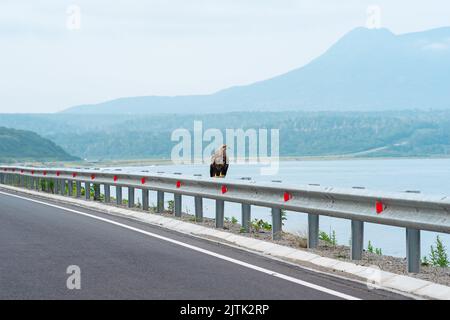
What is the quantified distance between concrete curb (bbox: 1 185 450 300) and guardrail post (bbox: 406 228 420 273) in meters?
0.29

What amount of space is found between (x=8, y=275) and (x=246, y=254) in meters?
3.70

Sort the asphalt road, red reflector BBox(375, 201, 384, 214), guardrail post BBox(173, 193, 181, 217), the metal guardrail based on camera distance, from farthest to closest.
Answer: guardrail post BBox(173, 193, 181, 217) < red reflector BBox(375, 201, 384, 214) < the metal guardrail < the asphalt road

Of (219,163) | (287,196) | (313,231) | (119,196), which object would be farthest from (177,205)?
(313,231)

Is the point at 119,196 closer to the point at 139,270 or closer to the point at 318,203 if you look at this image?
the point at 318,203

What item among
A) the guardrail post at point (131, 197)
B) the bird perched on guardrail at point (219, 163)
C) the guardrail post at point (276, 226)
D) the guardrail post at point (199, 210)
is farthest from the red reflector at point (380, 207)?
the guardrail post at point (131, 197)

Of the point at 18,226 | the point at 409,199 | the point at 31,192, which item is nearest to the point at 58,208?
the point at 18,226

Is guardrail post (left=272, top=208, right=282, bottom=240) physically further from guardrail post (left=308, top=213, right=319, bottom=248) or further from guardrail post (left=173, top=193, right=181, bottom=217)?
guardrail post (left=173, top=193, right=181, bottom=217)

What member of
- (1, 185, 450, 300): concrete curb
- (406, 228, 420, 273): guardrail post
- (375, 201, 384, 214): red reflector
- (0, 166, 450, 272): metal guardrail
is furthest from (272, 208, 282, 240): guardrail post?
(406, 228, 420, 273): guardrail post

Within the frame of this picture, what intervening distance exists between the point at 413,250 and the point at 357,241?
4.36ft

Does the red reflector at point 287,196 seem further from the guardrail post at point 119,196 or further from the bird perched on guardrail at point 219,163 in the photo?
the guardrail post at point 119,196

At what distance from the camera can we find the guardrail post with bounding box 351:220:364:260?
1245 cm

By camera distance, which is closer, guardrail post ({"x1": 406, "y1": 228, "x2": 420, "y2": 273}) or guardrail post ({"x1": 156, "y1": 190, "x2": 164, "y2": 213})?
guardrail post ({"x1": 406, "y1": 228, "x2": 420, "y2": 273})

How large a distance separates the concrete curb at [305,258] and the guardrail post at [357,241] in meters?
0.32

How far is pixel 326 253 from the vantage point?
1322 centimetres
